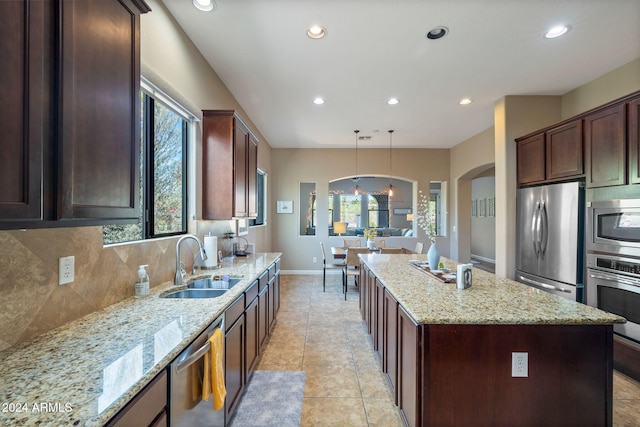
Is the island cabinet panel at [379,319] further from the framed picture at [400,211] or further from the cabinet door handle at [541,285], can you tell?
the framed picture at [400,211]

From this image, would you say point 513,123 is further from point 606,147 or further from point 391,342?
point 391,342

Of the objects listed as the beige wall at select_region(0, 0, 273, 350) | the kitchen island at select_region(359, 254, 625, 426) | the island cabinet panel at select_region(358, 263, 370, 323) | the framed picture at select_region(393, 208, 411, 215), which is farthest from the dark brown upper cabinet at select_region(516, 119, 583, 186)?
the framed picture at select_region(393, 208, 411, 215)

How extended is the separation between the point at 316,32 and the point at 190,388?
270 centimetres

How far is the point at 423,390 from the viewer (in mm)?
1475

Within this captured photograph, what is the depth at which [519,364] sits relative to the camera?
148 centimetres

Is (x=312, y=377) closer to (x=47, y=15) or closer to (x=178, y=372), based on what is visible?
(x=178, y=372)

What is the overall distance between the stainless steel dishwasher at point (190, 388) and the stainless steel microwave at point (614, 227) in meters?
3.37

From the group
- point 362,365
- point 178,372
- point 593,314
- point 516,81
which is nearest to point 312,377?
point 362,365

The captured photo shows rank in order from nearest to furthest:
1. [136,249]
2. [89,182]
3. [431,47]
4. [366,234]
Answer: [89,182] < [136,249] < [431,47] < [366,234]

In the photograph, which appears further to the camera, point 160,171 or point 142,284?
point 160,171

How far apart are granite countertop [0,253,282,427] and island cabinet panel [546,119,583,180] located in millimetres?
3709

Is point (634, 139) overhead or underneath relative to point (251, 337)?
overhead

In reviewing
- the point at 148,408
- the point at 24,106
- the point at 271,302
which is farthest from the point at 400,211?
the point at 24,106

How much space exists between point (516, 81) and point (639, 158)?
152cm
